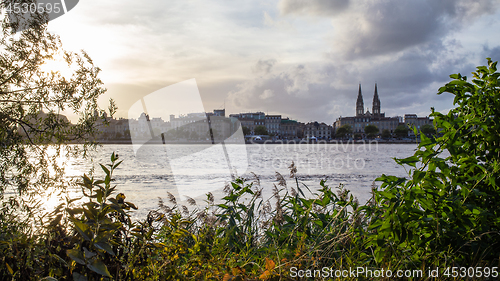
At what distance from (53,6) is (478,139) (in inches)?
298

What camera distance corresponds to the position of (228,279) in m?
1.67

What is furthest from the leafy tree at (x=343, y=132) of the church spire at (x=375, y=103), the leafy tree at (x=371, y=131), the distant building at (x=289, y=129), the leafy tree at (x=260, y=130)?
the leafy tree at (x=260, y=130)

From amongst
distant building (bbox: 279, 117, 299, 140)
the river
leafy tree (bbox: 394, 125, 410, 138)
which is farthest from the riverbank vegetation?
distant building (bbox: 279, 117, 299, 140)

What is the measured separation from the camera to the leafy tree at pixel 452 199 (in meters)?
2.31

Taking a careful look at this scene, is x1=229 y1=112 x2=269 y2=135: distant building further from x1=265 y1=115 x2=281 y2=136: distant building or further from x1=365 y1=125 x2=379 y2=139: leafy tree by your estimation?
x1=365 y1=125 x2=379 y2=139: leafy tree

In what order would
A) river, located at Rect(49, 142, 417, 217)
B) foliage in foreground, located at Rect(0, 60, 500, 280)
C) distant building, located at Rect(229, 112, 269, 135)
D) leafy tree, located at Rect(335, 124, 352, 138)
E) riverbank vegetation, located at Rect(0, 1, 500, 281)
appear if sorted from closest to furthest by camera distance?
riverbank vegetation, located at Rect(0, 1, 500, 281), foliage in foreground, located at Rect(0, 60, 500, 280), river, located at Rect(49, 142, 417, 217), distant building, located at Rect(229, 112, 269, 135), leafy tree, located at Rect(335, 124, 352, 138)

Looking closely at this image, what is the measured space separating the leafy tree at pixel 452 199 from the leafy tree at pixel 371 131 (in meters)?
177

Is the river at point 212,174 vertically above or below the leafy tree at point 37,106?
below

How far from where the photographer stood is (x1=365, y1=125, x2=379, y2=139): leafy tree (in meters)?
170

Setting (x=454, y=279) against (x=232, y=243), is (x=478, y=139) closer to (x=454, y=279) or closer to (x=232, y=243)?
(x=454, y=279)

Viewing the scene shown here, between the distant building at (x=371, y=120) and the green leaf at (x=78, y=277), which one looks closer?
the green leaf at (x=78, y=277)

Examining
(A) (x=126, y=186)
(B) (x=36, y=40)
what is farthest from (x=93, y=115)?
(A) (x=126, y=186)

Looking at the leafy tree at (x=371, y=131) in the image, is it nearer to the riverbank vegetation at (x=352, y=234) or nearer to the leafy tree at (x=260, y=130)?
the leafy tree at (x=260, y=130)

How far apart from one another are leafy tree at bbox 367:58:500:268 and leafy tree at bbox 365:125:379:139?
6984 inches
